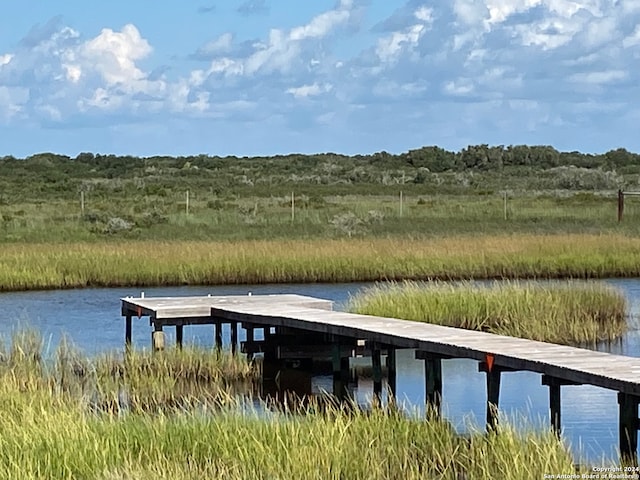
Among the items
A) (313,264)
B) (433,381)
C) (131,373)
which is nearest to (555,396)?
(433,381)

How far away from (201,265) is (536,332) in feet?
31.7

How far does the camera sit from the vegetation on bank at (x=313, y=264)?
23594mm

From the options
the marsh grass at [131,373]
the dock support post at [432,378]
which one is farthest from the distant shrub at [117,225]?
the dock support post at [432,378]

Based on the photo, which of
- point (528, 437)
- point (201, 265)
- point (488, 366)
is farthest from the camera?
point (201, 265)

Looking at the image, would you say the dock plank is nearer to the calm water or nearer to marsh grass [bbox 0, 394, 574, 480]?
the calm water

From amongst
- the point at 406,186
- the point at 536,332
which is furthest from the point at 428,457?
the point at 406,186

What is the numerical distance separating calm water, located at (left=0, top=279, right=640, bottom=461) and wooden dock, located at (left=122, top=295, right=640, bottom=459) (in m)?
0.33

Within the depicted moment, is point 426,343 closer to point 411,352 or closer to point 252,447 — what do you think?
point 252,447

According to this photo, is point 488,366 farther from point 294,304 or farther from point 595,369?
point 294,304

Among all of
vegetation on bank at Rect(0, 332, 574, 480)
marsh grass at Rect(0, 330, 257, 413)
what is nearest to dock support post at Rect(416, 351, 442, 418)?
vegetation on bank at Rect(0, 332, 574, 480)

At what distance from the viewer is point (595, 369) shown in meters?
9.41

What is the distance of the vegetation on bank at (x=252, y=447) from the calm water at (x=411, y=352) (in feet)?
2.92

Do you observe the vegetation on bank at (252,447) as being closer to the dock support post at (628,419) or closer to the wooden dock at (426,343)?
the wooden dock at (426,343)

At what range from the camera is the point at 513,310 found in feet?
52.3
